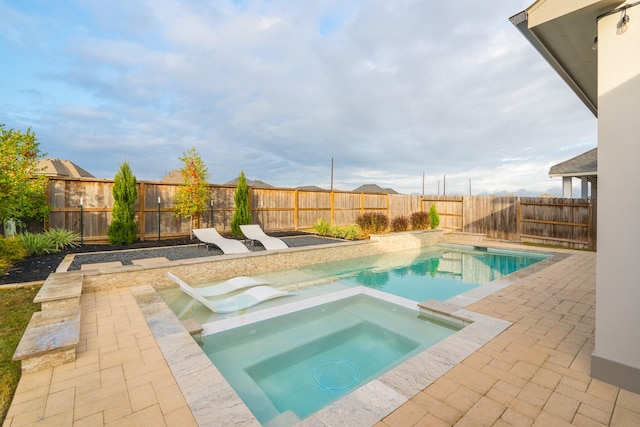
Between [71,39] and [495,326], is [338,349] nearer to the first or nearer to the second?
[495,326]

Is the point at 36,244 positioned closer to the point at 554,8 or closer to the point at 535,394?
the point at 535,394

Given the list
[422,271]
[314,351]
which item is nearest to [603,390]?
[314,351]

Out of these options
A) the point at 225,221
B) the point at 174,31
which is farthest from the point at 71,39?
the point at 225,221

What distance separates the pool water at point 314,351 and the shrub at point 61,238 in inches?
264

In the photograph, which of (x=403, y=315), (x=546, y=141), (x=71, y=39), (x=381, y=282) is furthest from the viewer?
(x=546, y=141)

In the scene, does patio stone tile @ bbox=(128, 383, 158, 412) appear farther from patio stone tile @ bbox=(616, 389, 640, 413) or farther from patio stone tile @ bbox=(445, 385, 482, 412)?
patio stone tile @ bbox=(616, 389, 640, 413)

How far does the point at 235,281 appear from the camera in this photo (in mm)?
5988

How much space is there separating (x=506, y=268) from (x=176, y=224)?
10.8 m

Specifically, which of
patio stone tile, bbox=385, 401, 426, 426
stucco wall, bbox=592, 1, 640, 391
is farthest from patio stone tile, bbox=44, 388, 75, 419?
stucco wall, bbox=592, 1, 640, 391

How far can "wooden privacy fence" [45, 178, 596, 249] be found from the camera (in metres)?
8.40

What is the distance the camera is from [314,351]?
351cm

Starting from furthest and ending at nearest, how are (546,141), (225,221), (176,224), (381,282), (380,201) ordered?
(380,201) → (546,141) → (225,221) → (176,224) → (381,282)

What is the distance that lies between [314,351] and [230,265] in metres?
3.96

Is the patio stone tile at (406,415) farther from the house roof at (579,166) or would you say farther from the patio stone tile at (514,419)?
the house roof at (579,166)
